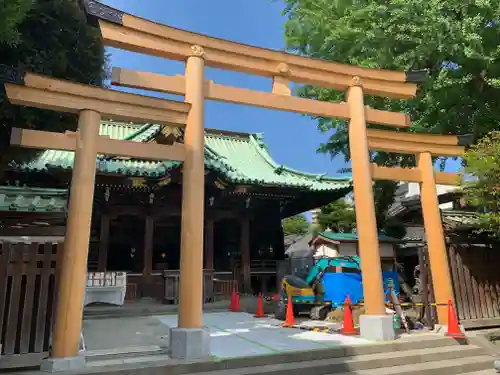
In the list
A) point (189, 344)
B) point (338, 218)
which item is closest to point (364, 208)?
point (189, 344)

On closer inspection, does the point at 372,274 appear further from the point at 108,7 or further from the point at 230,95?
the point at 108,7

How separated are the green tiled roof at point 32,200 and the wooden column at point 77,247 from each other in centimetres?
96

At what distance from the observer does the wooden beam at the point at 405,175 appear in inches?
340

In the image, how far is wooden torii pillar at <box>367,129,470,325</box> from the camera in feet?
27.3

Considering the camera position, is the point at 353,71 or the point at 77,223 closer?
the point at 77,223

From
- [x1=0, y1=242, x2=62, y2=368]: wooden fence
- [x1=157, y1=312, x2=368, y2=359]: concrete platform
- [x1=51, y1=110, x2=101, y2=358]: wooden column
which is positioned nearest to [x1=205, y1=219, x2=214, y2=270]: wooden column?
[x1=157, y1=312, x2=368, y2=359]: concrete platform

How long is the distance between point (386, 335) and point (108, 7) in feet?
26.2

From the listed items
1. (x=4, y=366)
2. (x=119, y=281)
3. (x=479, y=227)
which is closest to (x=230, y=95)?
(x=4, y=366)

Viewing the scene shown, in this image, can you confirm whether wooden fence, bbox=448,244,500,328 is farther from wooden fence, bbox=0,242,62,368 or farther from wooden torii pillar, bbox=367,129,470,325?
wooden fence, bbox=0,242,62,368

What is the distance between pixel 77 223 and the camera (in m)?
5.84

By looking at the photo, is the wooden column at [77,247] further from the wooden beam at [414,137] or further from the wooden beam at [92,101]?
the wooden beam at [414,137]

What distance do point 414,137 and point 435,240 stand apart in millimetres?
2488

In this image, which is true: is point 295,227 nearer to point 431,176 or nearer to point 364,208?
point 431,176

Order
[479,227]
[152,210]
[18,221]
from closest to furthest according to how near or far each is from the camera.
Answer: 1. [18,221]
2. [479,227]
3. [152,210]
